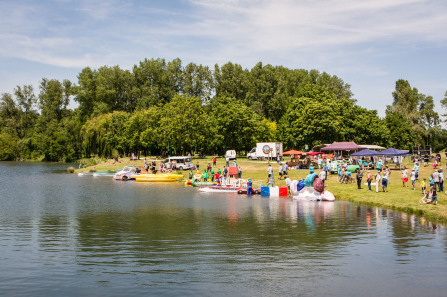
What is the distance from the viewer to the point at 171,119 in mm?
83062

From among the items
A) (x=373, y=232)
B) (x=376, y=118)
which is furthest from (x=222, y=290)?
(x=376, y=118)

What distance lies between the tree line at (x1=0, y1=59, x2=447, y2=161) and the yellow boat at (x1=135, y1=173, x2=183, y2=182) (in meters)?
25.6

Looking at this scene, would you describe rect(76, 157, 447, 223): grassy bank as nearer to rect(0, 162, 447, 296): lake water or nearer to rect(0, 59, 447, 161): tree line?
rect(0, 162, 447, 296): lake water

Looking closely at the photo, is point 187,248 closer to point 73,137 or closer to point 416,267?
point 416,267

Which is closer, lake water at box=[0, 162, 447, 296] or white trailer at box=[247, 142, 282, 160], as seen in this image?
lake water at box=[0, 162, 447, 296]

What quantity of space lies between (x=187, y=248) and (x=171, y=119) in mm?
66684

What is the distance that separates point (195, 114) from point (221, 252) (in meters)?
68.1

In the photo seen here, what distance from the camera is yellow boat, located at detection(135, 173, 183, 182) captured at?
55.8 m

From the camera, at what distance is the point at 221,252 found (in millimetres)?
17234

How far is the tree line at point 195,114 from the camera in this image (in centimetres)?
8494

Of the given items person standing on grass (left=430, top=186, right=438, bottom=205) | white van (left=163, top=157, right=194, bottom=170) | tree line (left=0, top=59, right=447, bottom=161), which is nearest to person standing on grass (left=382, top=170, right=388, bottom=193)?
person standing on grass (left=430, top=186, right=438, bottom=205)

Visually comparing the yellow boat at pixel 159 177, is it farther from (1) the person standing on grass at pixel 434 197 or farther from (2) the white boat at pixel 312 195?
(1) the person standing on grass at pixel 434 197

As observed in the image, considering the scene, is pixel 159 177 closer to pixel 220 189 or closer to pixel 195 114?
pixel 220 189

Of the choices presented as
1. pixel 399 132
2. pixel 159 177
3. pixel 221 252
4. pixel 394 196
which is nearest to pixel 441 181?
pixel 394 196
